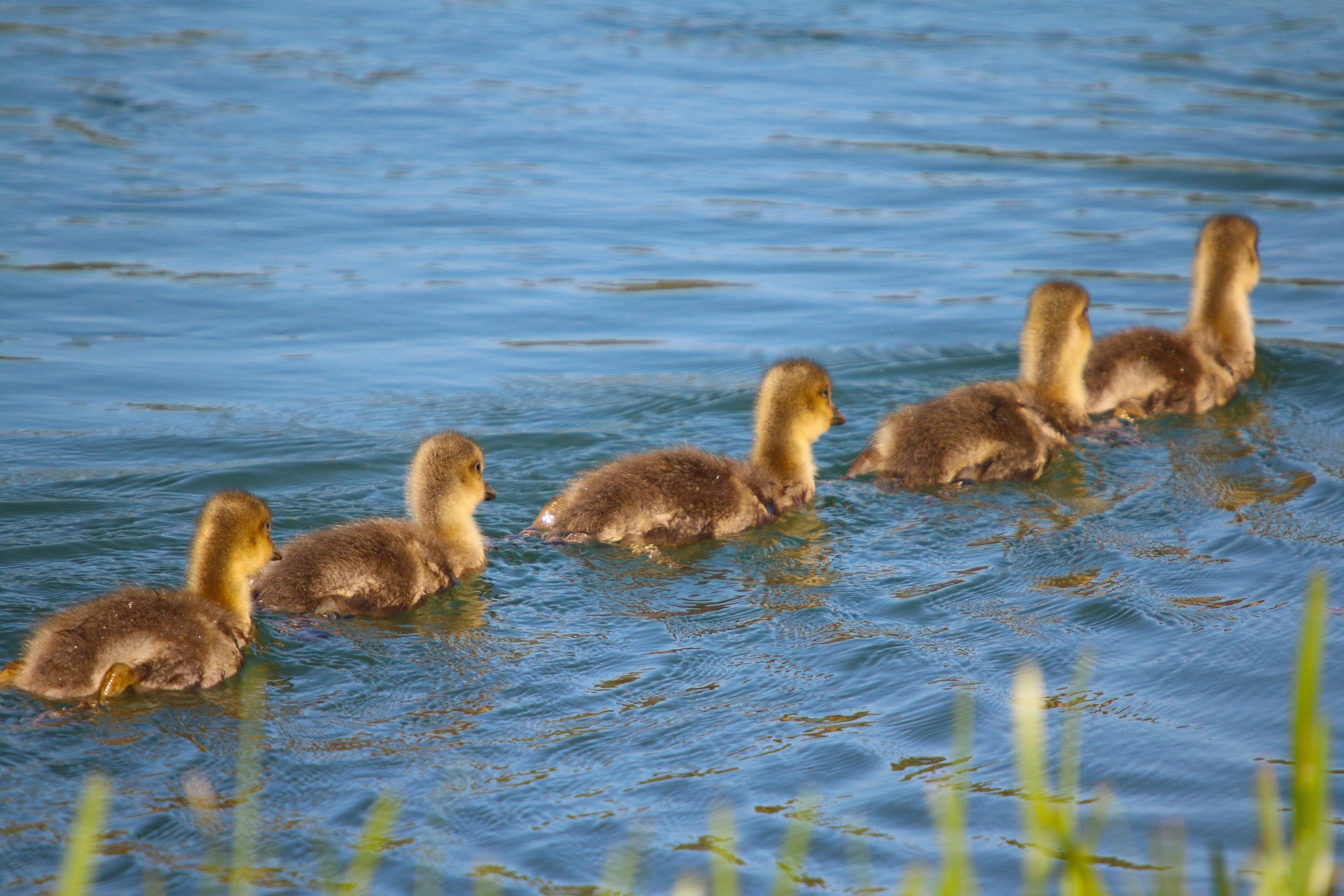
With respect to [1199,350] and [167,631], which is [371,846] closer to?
[167,631]

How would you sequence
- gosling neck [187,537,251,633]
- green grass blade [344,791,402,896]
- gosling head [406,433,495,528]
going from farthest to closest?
gosling head [406,433,495,528] < gosling neck [187,537,251,633] < green grass blade [344,791,402,896]

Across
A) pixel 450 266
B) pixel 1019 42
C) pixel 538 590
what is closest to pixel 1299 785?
pixel 538 590

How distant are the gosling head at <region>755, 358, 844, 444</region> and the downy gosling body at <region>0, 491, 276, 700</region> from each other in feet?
8.70

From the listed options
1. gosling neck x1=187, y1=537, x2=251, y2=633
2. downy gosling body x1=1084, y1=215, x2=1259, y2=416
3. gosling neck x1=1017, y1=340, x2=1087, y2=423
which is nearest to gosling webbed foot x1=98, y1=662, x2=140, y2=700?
gosling neck x1=187, y1=537, x2=251, y2=633

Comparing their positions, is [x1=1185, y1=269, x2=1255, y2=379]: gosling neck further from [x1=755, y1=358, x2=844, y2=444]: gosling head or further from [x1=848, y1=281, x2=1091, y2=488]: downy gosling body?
[x1=755, y1=358, x2=844, y2=444]: gosling head

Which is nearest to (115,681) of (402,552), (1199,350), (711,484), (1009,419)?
(402,552)

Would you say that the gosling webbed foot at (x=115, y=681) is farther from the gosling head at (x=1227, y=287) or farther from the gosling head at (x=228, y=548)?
the gosling head at (x=1227, y=287)

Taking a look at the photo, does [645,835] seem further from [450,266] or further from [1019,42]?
[1019,42]

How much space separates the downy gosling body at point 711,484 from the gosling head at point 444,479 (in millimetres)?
476

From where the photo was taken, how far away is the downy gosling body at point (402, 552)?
231 inches

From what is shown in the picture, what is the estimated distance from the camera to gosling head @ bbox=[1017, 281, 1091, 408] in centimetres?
809

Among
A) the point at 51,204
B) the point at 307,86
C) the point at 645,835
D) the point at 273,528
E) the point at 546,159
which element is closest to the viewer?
the point at 645,835

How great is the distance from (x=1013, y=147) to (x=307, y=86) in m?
8.32

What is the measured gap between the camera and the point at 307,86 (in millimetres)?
17781
